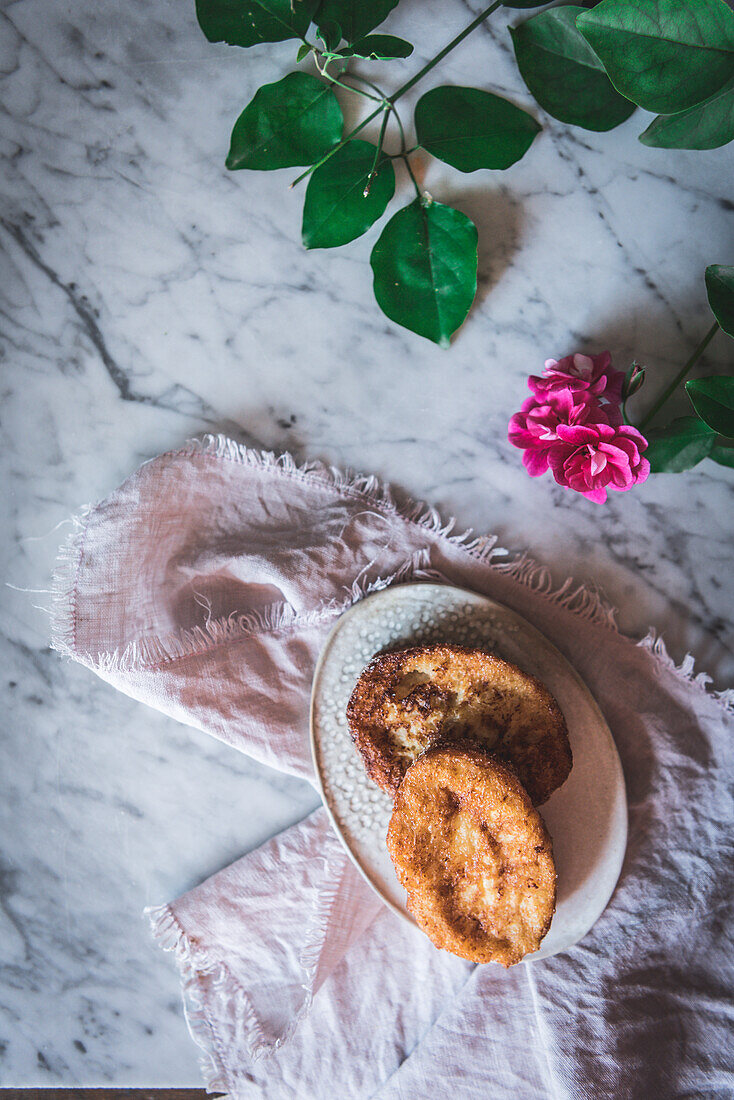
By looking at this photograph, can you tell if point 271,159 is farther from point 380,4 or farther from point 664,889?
point 664,889

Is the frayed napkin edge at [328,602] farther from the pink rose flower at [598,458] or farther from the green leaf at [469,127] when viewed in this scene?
the green leaf at [469,127]

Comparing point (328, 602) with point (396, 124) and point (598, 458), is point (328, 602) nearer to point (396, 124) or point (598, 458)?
point (598, 458)

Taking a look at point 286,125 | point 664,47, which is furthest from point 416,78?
point 664,47

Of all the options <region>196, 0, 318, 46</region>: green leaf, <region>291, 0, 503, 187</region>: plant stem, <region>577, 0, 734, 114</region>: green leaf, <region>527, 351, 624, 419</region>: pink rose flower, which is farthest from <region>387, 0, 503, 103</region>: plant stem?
<region>527, 351, 624, 419</region>: pink rose flower

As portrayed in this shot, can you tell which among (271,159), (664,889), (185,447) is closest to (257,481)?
(185,447)

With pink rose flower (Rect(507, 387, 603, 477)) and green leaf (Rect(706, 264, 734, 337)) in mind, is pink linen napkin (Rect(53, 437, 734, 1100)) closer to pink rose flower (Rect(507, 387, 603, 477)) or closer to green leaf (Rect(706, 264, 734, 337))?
pink rose flower (Rect(507, 387, 603, 477))

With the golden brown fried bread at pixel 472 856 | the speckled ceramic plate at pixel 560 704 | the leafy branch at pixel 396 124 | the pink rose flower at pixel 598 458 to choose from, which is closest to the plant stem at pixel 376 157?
the leafy branch at pixel 396 124
